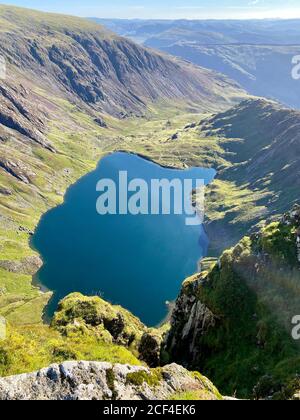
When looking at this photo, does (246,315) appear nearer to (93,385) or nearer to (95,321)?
(95,321)

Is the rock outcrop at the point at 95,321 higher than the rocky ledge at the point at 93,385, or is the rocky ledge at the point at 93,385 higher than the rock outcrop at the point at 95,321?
the rocky ledge at the point at 93,385

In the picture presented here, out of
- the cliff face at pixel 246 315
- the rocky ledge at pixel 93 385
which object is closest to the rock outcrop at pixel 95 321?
the cliff face at pixel 246 315

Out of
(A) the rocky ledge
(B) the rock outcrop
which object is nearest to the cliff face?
(B) the rock outcrop

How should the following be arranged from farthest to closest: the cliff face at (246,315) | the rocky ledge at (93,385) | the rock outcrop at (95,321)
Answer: the rock outcrop at (95,321)
the cliff face at (246,315)
the rocky ledge at (93,385)

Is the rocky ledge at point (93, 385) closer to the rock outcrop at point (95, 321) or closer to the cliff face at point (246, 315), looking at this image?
the cliff face at point (246, 315)
